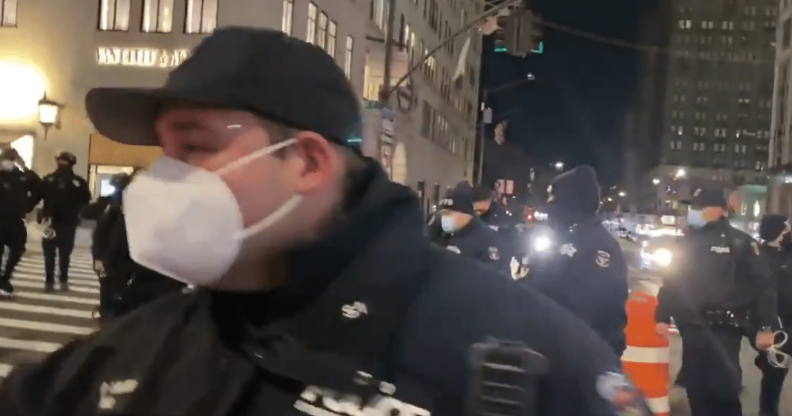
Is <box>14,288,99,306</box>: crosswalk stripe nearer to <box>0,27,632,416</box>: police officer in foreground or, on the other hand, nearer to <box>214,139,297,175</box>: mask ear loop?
<box>0,27,632,416</box>: police officer in foreground

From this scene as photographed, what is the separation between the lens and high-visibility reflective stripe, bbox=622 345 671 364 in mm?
8086

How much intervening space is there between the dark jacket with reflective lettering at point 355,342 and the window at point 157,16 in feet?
78.2

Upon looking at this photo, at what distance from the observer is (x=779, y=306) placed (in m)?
7.93

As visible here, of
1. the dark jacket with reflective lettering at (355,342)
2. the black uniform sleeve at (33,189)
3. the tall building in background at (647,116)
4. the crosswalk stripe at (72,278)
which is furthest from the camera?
the tall building in background at (647,116)

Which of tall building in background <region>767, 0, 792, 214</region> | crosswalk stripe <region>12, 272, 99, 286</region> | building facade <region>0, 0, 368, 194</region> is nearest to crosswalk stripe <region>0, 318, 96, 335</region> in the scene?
crosswalk stripe <region>12, 272, 99, 286</region>

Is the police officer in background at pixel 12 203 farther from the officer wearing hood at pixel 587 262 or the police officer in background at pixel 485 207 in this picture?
the officer wearing hood at pixel 587 262

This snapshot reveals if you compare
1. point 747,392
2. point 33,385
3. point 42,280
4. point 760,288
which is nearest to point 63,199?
point 42,280

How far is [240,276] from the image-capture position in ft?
6.16

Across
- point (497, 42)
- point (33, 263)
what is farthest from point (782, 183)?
point (33, 263)

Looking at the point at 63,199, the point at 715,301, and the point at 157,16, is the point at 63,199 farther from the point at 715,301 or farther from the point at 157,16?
the point at 157,16

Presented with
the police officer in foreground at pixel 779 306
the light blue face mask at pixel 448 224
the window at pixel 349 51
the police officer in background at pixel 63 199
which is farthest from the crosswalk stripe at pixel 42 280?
the window at pixel 349 51

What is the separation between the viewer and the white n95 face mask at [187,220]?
186 cm

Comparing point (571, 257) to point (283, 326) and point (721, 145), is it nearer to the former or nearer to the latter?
point (283, 326)

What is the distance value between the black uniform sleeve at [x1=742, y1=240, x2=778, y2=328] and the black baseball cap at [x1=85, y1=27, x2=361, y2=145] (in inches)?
200
